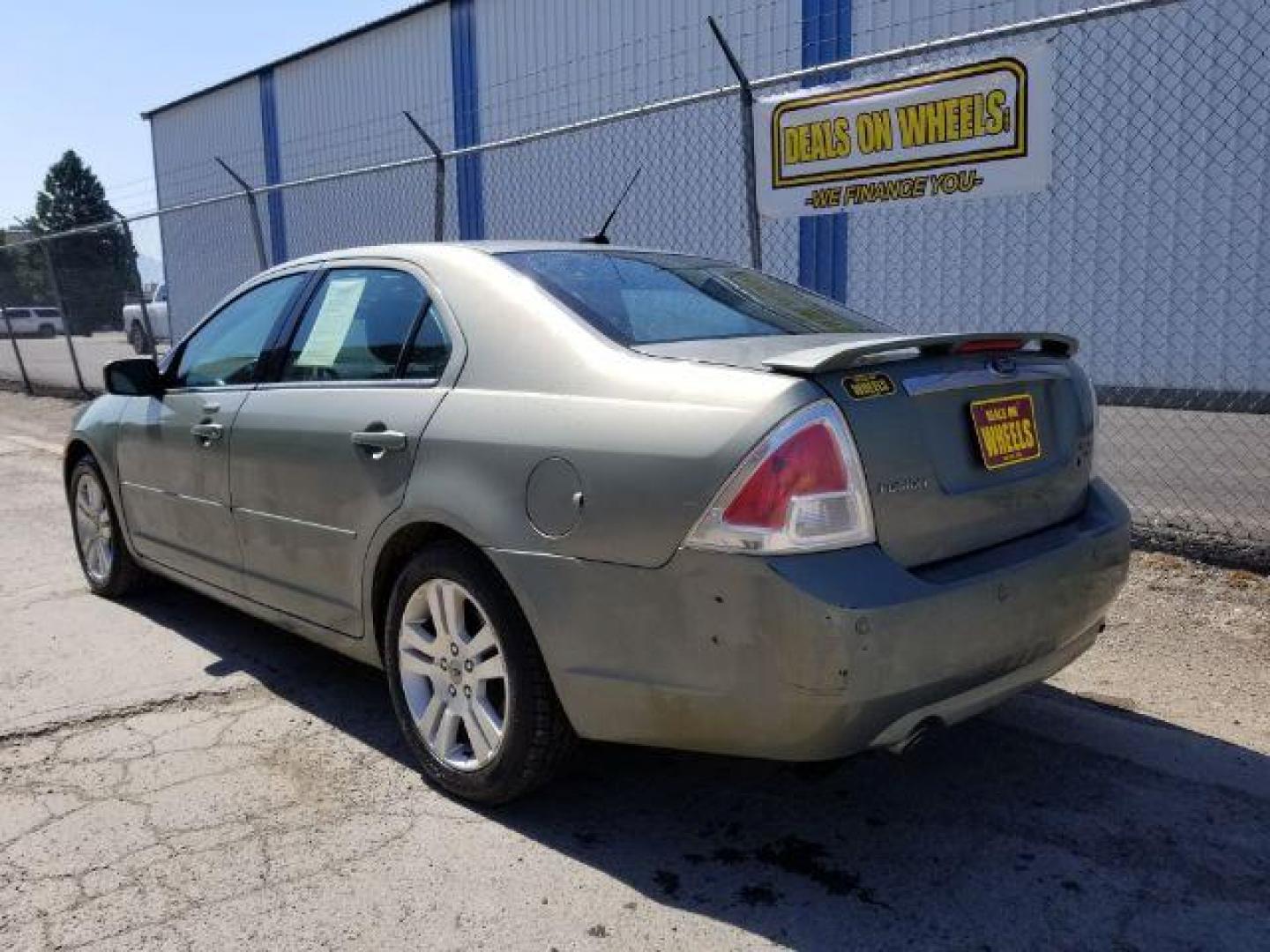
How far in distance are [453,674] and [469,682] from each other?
76mm

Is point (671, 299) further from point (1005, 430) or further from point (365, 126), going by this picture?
point (365, 126)

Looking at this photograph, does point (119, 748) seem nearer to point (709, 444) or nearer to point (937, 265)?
point (709, 444)

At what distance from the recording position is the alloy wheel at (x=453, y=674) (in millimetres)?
2959

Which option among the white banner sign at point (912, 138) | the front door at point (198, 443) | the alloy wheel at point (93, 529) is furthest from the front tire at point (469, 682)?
the white banner sign at point (912, 138)

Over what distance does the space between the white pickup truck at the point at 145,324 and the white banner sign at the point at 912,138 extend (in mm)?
9297

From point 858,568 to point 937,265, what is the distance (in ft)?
32.6

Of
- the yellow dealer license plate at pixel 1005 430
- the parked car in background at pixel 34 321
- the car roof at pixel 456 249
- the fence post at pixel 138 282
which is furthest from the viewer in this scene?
the parked car in background at pixel 34 321

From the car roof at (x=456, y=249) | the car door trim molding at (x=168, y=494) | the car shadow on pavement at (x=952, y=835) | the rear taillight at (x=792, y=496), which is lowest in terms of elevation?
the car shadow on pavement at (x=952, y=835)

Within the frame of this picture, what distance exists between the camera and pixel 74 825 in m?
3.03

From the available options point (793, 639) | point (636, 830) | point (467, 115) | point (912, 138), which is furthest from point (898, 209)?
point (793, 639)

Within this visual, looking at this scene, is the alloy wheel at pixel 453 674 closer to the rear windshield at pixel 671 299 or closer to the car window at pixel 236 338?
the rear windshield at pixel 671 299

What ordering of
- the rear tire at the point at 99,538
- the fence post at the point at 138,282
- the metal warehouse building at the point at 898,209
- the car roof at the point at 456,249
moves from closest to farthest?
the car roof at the point at 456,249, the rear tire at the point at 99,538, the metal warehouse building at the point at 898,209, the fence post at the point at 138,282

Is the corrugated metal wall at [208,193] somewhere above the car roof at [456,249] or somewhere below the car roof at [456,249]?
above

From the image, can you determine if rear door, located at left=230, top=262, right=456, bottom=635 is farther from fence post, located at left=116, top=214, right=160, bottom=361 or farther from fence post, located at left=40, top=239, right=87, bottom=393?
fence post, located at left=40, top=239, right=87, bottom=393
